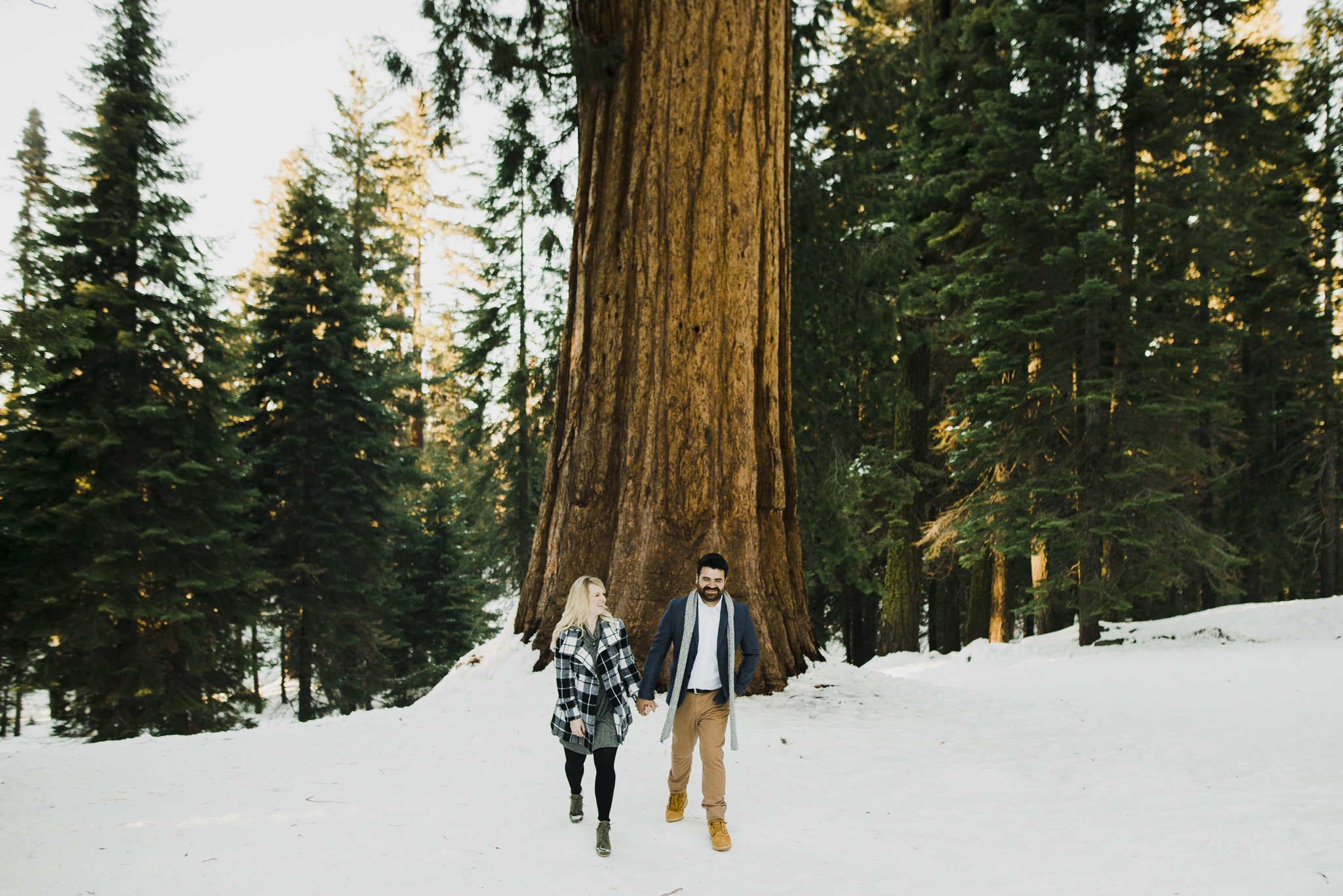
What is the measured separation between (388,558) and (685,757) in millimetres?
16199

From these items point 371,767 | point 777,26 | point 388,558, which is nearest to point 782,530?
point 371,767

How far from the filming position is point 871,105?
35.7ft

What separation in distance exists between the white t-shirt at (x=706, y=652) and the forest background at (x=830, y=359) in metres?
5.42

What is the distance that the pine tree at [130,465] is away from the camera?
11.7 meters

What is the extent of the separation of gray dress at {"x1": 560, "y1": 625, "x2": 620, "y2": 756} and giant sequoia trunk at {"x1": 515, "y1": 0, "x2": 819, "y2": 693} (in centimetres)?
248

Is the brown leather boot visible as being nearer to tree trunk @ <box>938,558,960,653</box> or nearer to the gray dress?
the gray dress

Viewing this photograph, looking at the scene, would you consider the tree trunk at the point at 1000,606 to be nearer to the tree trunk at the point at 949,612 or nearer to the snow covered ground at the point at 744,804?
the tree trunk at the point at 949,612

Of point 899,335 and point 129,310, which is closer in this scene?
point 899,335

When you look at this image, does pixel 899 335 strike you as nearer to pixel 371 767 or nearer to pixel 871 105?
pixel 871 105

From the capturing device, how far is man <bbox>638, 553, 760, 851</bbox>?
414 centimetres

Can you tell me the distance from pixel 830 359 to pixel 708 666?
727 cm

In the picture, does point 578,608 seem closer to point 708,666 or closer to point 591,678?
point 591,678

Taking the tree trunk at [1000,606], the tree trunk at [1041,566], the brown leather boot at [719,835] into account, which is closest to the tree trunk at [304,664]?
the tree trunk at [1000,606]

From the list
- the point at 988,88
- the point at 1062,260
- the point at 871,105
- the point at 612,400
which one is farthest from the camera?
the point at 988,88
